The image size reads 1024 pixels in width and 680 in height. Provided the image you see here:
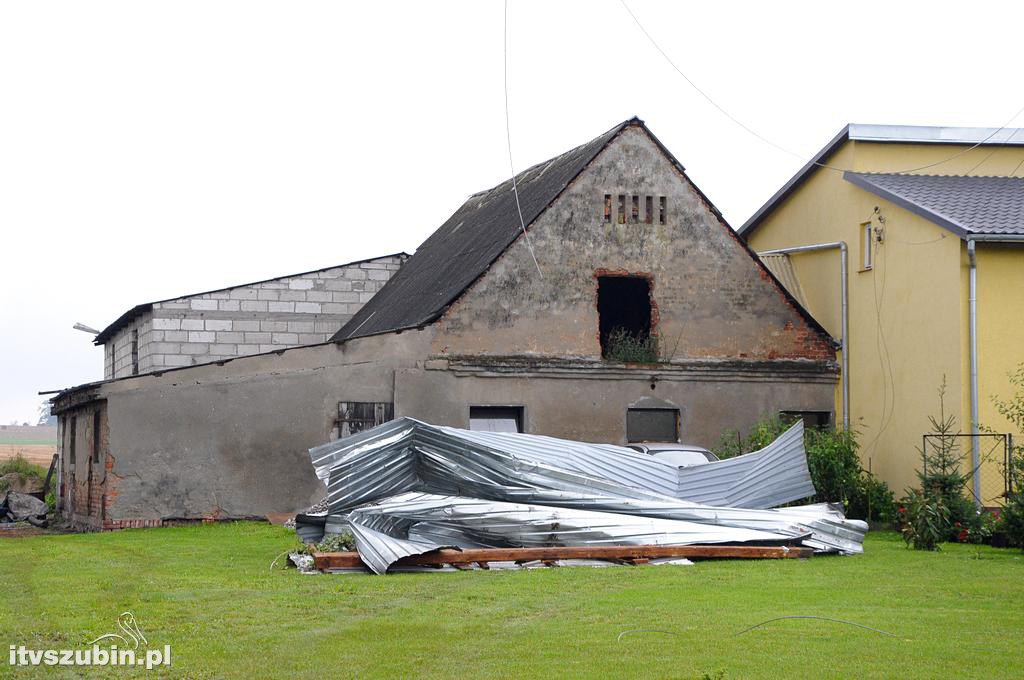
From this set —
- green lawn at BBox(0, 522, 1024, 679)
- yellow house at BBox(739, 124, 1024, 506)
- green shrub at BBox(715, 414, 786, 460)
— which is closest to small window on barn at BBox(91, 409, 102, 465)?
green lawn at BBox(0, 522, 1024, 679)

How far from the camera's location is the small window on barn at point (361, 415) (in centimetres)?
2038

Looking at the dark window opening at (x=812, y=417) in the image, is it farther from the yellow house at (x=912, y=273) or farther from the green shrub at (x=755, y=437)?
the yellow house at (x=912, y=273)

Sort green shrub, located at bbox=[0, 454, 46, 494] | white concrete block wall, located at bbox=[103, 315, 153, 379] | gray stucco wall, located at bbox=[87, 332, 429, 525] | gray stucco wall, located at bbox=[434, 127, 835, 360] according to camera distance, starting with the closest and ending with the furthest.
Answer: gray stucco wall, located at bbox=[87, 332, 429, 525] → gray stucco wall, located at bbox=[434, 127, 835, 360] → white concrete block wall, located at bbox=[103, 315, 153, 379] → green shrub, located at bbox=[0, 454, 46, 494]

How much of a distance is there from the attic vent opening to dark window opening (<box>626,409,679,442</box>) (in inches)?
41.2

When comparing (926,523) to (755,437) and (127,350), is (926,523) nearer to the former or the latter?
(755,437)

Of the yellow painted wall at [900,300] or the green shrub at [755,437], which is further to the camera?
the green shrub at [755,437]

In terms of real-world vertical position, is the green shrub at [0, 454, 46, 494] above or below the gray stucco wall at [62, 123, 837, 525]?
below

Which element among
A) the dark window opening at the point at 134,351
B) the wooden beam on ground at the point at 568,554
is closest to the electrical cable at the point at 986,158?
the wooden beam on ground at the point at 568,554

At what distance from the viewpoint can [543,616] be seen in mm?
9836

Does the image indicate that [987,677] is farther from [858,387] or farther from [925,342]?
[858,387]

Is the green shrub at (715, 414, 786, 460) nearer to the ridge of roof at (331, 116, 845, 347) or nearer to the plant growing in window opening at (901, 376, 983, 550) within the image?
the ridge of roof at (331, 116, 845, 347)

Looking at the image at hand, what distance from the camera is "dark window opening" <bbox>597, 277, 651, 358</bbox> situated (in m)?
24.3

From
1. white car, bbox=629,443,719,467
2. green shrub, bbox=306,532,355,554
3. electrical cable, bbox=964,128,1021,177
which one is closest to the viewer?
green shrub, bbox=306,532,355,554

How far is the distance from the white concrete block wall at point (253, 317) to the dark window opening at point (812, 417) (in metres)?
12.9
